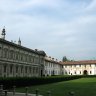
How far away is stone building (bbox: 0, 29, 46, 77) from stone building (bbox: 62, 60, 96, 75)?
3392 cm

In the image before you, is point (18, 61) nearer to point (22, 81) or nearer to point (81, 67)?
point (22, 81)

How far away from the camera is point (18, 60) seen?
6444 cm

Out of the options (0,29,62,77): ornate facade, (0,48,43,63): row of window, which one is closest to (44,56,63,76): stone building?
(0,29,62,77): ornate facade

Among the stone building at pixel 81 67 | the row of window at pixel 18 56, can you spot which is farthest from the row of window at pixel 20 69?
the stone building at pixel 81 67

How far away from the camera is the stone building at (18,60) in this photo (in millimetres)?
55562

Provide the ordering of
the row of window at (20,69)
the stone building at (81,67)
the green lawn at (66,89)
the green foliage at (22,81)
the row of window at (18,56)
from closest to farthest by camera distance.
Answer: the green lawn at (66,89)
the green foliage at (22,81)
the row of window at (18,56)
the row of window at (20,69)
the stone building at (81,67)

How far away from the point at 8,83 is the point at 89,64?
8161cm

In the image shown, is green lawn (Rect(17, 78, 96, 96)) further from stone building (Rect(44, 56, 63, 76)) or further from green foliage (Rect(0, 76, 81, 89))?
stone building (Rect(44, 56, 63, 76))

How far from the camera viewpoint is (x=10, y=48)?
194 ft

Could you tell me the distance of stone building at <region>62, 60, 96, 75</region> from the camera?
112 m

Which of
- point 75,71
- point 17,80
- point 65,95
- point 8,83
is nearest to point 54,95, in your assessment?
point 65,95

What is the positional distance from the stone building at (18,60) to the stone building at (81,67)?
1336 inches

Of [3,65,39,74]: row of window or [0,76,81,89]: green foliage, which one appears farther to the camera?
[3,65,39,74]: row of window

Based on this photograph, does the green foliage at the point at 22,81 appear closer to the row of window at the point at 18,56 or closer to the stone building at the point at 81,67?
the row of window at the point at 18,56
